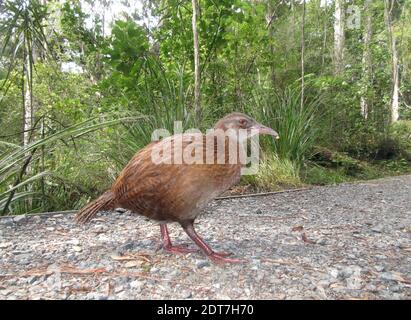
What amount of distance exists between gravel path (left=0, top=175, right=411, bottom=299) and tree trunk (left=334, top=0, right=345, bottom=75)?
7086mm

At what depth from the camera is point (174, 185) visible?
2184mm

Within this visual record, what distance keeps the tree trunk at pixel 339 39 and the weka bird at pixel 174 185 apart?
8440 mm

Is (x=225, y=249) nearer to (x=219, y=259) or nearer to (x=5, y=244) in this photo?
(x=219, y=259)

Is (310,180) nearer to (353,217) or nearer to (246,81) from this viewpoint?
(246,81)

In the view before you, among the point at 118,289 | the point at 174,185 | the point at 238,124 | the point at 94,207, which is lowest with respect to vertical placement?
the point at 118,289

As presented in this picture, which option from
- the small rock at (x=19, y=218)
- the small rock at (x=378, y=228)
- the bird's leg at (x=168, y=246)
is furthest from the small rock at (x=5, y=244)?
the small rock at (x=378, y=228)

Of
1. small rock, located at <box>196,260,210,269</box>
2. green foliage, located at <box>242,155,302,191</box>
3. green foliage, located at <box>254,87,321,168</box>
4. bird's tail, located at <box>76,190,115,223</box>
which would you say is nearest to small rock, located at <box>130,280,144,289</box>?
small rock, located at <box>196,260,210,269</box>

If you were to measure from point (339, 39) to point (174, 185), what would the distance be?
11000 mm

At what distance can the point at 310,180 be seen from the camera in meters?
5.66

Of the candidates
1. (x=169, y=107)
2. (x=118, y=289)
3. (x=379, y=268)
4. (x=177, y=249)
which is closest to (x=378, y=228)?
(x=379, y=268)

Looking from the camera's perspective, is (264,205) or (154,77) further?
(154,77)

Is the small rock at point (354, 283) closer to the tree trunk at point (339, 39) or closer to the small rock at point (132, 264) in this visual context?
the small rock at point (132, 264)

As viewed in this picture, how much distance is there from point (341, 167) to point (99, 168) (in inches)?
166
